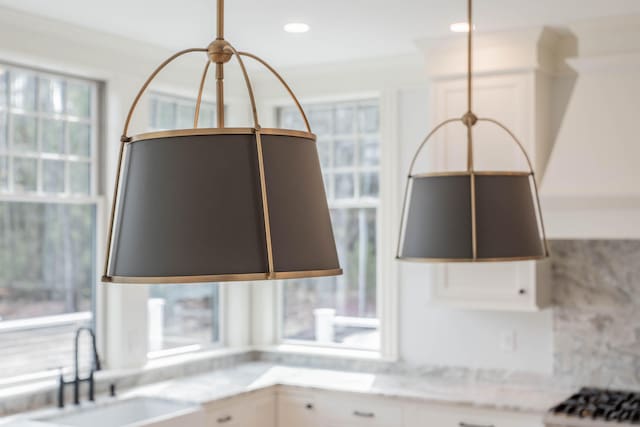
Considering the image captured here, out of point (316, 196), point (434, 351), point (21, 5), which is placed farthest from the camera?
point (434, 351)

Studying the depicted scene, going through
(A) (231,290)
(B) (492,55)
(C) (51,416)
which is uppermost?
(B) (492,55)

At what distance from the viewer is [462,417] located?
4.00 m

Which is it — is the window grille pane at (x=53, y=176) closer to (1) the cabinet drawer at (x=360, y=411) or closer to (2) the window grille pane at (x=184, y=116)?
(2) the window grille pane at (x=184, y=116)

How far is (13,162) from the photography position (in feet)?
13.0

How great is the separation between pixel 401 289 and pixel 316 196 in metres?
3.66

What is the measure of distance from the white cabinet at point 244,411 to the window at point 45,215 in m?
0.80

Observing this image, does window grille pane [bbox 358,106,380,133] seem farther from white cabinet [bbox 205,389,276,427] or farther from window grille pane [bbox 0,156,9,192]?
window grille pane [bbox 0,156,9,192]

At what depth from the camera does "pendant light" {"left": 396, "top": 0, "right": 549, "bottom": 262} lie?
2.16 meters

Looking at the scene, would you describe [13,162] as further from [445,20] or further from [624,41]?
[624,41]

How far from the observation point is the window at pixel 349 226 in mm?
4984

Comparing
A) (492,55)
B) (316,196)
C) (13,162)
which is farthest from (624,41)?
(316,196)

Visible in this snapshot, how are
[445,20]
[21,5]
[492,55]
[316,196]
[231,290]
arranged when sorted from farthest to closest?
[231,290] < [492,55] < [445,20] < [21,5] < [316,196]

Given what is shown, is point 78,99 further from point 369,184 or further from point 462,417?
point 462,417

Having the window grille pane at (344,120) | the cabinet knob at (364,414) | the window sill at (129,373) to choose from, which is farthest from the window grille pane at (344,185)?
the cabinet knob at (364,414)
